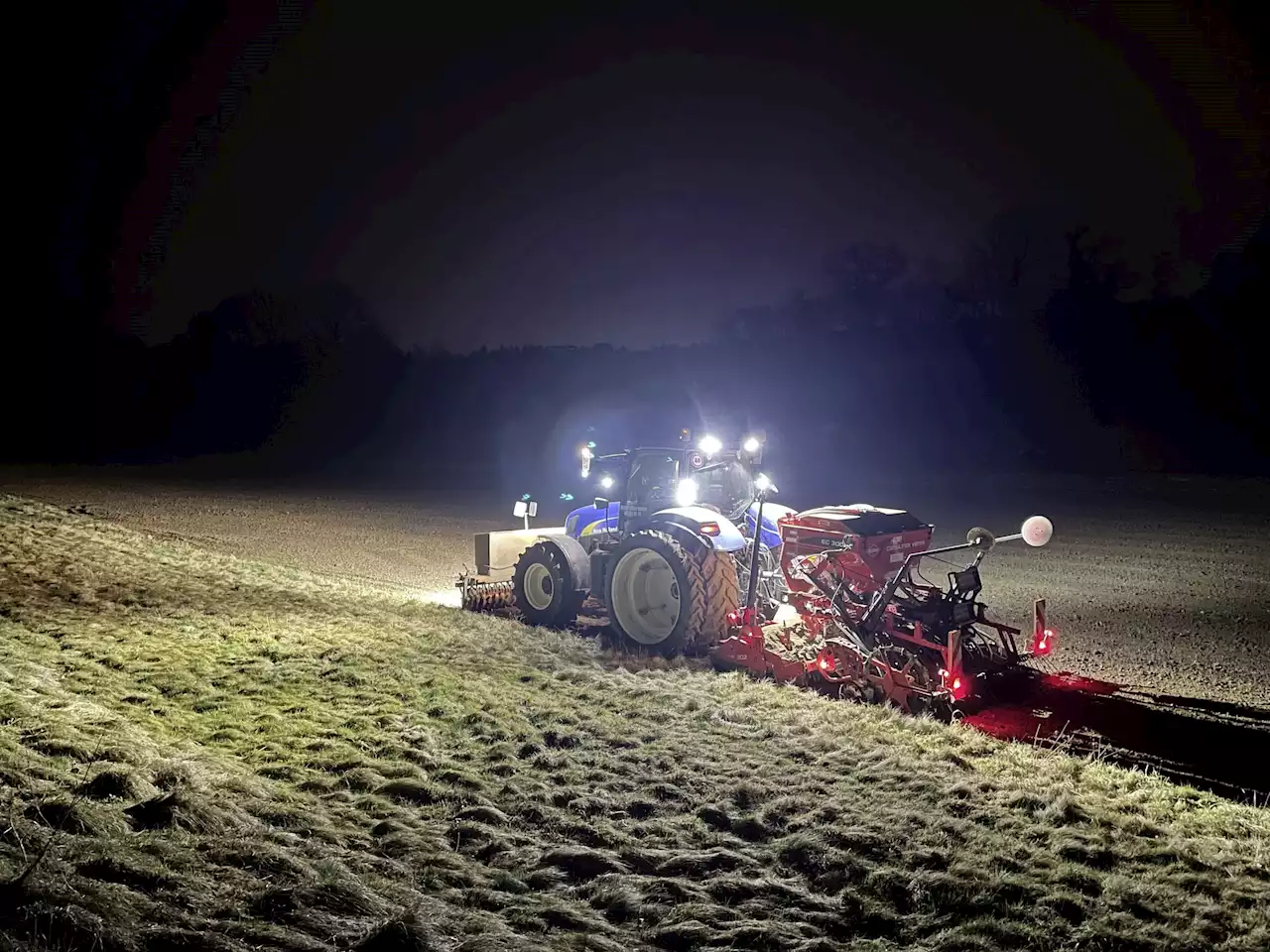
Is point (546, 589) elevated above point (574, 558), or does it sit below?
below

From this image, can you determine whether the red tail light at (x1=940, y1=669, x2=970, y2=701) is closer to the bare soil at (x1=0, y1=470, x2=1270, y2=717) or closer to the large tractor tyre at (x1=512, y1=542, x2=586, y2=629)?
the bare soil at (x1=0, y1=470, x2=1270, y2=717)

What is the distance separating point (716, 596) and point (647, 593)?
3.84ft

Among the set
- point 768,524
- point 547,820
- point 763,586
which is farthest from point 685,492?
point 547,820

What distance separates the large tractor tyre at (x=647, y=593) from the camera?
8.77 meters

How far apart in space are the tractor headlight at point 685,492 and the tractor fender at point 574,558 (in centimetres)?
122

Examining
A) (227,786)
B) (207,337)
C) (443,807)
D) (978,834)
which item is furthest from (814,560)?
(207,337)

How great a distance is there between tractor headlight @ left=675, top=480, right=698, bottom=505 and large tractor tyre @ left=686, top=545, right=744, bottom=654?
4.44 feet

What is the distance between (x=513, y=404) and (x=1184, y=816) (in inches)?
2295

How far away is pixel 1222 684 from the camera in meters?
8.52

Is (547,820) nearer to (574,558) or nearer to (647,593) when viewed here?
(647,593)

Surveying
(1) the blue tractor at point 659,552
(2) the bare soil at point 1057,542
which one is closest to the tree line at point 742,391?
(2) the bare soil at point 1057,542

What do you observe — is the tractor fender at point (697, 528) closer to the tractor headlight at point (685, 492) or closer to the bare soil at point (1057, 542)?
the tractor headlight at point (685, 492)

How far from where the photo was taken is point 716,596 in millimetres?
8516

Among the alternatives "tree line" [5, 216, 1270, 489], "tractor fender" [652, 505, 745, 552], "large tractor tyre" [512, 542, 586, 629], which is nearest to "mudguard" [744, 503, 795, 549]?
"tractor fender" [652, 505, 745, 552]
